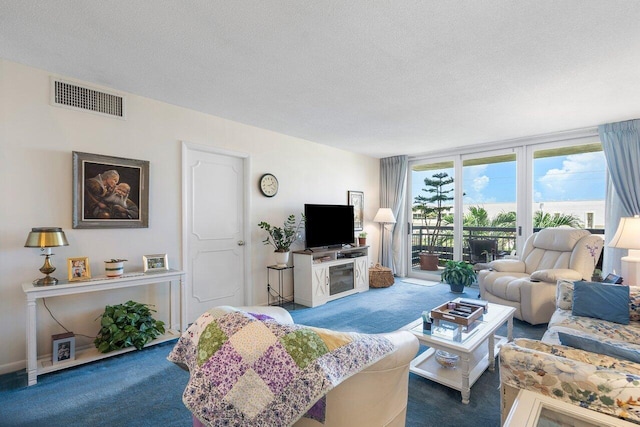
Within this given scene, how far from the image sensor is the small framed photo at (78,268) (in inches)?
97.6

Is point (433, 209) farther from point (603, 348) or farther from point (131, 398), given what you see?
point (131, 398)

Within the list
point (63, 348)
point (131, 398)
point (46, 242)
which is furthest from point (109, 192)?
point (131, 398)

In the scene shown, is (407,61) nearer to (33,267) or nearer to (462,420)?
(462,420)

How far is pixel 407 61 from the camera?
231 centimetres

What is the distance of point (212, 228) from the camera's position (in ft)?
12.0

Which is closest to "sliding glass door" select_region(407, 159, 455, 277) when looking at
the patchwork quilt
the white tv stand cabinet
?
the white tv stand cabinet

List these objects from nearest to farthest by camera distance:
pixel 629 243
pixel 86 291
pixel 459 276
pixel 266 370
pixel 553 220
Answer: pixel 266 370
pixel 86 291
pixel 629 243
pixel 553 220
pixel 459 276

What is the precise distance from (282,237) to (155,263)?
1615 millimetres

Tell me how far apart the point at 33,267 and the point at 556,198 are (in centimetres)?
624

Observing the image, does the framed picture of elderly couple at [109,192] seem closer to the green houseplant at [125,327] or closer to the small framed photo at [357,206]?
the green houseplant at [125,327]

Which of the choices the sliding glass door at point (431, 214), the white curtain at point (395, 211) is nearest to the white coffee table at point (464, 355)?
the sliding glass door at point (431, 214)

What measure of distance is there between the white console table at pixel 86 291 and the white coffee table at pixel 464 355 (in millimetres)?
2200

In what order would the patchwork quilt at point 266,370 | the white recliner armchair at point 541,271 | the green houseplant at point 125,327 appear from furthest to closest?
the white recliner armchair at point 541,271, the green houseplant at point 125,327, the patchwork quilt at point 266,370

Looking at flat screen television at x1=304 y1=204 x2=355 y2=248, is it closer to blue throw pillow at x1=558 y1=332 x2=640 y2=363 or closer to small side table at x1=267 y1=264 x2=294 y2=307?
small side table at x1=267 y1=264 x2=294 y2=307
